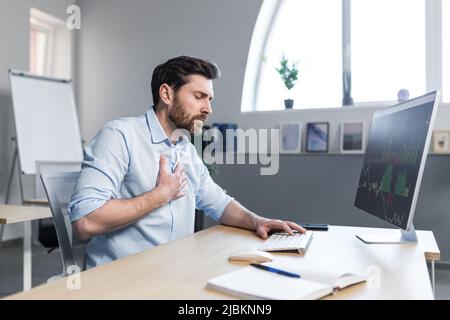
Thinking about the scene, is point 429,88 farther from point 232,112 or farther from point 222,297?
point 222,297

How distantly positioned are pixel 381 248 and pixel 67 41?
14.2 ft

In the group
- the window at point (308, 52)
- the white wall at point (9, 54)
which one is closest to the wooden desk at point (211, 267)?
the window at point (308, 52)

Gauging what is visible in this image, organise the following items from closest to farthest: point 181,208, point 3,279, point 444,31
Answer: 1. point 181,208
2. point 3,279
3. point 444,31

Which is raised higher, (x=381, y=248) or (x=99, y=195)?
(x=99, y=195)

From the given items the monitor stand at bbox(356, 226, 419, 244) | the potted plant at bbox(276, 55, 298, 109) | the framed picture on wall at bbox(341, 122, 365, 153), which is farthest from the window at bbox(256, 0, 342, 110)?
the monitor stand at bbox(356, 226, 419, 244)

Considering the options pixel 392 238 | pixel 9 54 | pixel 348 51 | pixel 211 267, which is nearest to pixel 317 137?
pixel 348 51

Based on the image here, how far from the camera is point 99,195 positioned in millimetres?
1222

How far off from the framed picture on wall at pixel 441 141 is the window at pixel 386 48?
0.42m

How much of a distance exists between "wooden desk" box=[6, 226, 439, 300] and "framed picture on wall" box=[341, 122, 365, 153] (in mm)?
2043

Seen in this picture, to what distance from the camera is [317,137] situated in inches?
140

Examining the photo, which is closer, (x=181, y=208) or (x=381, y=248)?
(x=381, y=248)

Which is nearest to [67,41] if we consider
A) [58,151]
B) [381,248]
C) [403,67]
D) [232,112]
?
[58,151]

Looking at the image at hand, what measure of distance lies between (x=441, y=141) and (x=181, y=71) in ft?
7.84

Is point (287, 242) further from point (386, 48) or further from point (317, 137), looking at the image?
point (386, 48)
